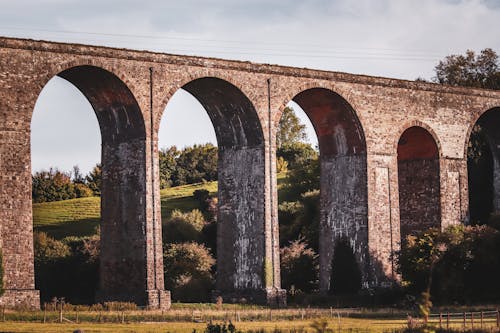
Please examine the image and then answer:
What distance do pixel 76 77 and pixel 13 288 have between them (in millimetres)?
8730

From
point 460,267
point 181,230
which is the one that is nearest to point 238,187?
point 460,267

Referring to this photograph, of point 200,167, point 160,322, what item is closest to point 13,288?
point 160,322

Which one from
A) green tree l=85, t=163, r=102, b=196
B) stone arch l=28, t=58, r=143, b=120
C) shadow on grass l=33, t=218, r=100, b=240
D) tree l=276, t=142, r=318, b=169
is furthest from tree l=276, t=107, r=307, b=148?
stone arch l=28, t=58, r=143, b=120

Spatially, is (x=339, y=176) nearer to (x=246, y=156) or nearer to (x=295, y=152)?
(x=246, y=156)

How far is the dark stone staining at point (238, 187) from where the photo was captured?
46.2 metres

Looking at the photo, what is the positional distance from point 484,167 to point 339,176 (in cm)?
1147

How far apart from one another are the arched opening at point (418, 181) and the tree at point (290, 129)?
48815 mm

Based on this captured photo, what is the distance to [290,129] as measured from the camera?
105 m

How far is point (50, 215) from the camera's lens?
7156 centimetres

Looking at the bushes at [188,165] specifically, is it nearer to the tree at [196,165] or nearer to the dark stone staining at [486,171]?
the tree at [196,165]

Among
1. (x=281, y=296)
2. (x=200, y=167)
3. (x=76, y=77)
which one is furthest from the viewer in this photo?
(x=200, y=167)

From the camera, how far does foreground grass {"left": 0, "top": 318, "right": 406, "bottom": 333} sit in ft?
111

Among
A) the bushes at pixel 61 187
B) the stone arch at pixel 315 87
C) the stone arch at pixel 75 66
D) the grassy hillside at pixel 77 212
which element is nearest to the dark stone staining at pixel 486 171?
the stone arch at pixel 315 87

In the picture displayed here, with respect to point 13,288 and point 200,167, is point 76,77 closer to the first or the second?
point 13,288
